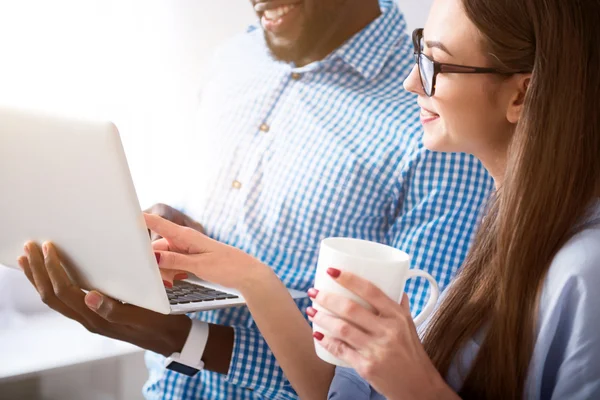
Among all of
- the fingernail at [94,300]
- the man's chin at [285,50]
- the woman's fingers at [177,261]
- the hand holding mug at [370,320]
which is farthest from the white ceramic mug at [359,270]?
the man's chin at [285,50]

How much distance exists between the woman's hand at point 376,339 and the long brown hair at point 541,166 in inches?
5.3

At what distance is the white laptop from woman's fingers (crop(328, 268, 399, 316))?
26 centimetres

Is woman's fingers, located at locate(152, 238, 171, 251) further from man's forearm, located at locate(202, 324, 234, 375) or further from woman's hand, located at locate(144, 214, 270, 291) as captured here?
man's forearm, located at locate(202, 324, 234, 375)

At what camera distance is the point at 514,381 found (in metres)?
0.94

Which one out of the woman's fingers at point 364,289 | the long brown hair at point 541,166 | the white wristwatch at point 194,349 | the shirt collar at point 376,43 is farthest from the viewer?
the shirt collar at point 376,43

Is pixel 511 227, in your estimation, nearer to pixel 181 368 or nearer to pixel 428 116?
pixel 428 116

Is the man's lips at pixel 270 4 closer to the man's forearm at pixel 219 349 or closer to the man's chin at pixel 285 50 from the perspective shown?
the man's chin at pixel 285 50

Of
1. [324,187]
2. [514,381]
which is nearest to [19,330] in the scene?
[324,187]

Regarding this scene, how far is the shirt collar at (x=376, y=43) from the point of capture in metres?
1.65

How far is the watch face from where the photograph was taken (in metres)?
1.46

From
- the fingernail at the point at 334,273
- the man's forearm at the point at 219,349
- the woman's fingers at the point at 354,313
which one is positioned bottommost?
the man's forearm at the point at 219,349

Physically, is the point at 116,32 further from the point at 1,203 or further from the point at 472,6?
the point at 472,6

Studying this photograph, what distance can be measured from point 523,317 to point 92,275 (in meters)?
0.61

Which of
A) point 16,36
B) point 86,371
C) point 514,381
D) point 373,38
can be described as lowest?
point 86,371
